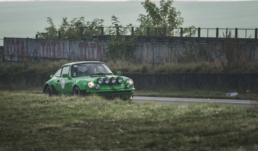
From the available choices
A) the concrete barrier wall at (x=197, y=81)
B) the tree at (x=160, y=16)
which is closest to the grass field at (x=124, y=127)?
the concrete barrier wall at (x=197, y=81)

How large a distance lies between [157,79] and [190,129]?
51.4 feet

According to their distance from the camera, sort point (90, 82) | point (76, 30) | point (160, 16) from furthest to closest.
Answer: point (160, 16)
point (76, 30)
point (90, 82)

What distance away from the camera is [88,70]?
1952 centimetres

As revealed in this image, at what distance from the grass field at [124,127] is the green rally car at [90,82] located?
2228 mm

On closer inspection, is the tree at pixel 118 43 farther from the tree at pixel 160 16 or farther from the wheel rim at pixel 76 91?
the wheel rim at pixel 76 91

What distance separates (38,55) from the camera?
46750mm

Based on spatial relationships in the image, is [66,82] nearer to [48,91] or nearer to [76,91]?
[76,91]

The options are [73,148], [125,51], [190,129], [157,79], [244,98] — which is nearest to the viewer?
[73,148]

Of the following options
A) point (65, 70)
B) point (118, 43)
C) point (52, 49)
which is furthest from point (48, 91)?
point (52, 49)

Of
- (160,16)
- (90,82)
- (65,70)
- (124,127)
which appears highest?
(160,16)

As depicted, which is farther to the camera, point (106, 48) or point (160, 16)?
point (160, 16)

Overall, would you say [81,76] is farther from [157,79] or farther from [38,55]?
[38,55]

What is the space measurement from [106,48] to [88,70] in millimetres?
20954

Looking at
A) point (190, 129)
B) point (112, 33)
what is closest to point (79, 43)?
point (112, 33)
